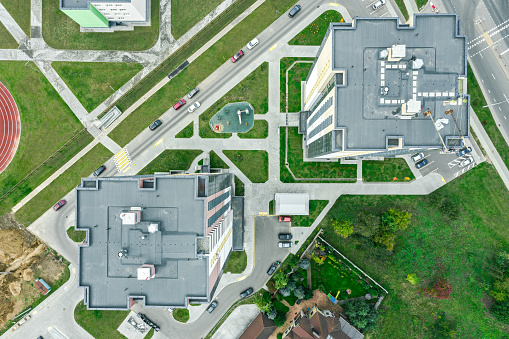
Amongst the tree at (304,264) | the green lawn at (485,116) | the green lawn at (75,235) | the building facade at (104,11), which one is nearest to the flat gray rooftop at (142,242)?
the tree at (304,264)

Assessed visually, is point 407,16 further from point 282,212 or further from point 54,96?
point 54,96

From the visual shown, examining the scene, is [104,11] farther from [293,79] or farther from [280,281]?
[280,281]

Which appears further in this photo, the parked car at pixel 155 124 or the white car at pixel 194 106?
the parked car at pixel 155 124

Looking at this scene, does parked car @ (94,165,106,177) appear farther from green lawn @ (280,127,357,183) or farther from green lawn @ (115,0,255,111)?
green lawn @ (280,127,357,183)

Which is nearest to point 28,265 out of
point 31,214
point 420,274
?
point 31,214

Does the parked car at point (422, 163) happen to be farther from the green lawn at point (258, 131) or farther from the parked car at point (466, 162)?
the green lawn at point (258, 131)

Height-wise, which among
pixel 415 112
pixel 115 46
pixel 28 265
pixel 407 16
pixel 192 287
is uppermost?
pixel 407 16

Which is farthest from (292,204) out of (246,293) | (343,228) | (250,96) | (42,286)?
(42,286)
